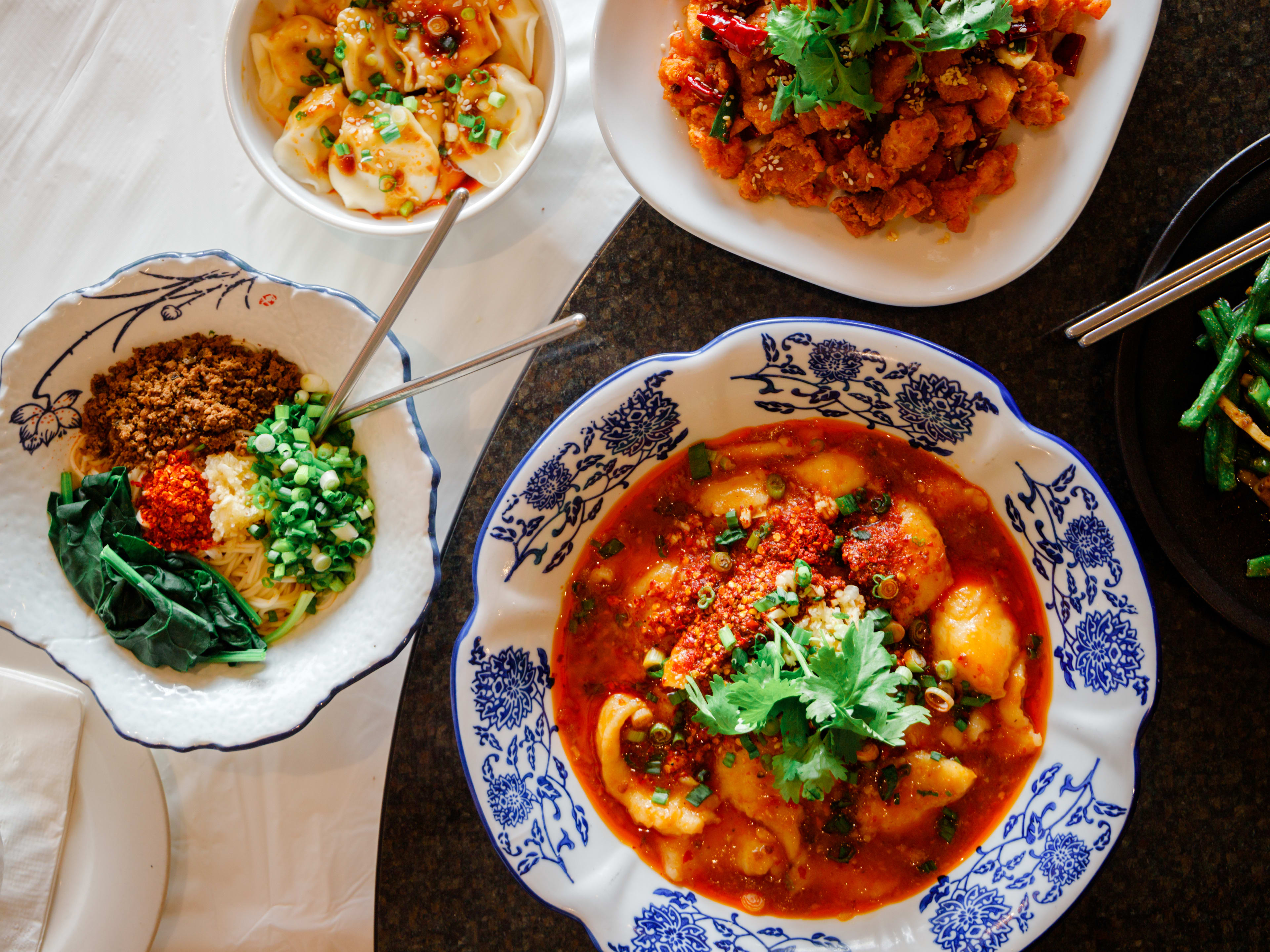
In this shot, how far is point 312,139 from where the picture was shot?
2131 mm

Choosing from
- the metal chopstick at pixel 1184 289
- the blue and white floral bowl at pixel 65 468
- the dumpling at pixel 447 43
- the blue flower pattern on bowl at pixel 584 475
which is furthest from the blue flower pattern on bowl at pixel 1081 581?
the dumpling at pixel 447 43

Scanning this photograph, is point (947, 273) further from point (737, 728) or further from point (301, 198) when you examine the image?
point (301, 198)

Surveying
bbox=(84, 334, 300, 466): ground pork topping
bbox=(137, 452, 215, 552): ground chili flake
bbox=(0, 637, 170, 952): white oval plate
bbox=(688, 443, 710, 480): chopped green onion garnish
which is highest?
bbox=(84, 334, 300, 466): ground pork topping

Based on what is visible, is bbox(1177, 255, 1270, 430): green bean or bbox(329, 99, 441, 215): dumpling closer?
bbox(1177, 255, 1270, 430): green bean

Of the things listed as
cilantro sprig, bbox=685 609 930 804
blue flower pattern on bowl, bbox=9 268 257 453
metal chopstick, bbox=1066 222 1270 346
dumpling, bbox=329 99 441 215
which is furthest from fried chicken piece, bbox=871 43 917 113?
blue flower pattern on bowl, bbox=9 268 257 453

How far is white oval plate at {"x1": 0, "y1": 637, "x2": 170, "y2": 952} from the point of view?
7.23 ft

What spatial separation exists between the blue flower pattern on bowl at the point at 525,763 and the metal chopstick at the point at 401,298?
70 cm

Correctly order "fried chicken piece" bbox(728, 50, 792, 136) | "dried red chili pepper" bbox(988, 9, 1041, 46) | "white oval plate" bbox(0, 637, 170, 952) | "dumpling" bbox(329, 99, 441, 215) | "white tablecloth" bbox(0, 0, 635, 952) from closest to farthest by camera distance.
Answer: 1. "dried red chili pepper" bbox(988, 9, 1041, 46)
2. "fried chicken piece" bbox(728, 50, 792, 136)
3. "dumpling" bbox(329, 99, 441, 215)
4. "white oval plate" bbox(0, 637, 170, 952)
5. "white tablecloth" bbox(0, 0, 635, 952)

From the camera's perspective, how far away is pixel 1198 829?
219cm

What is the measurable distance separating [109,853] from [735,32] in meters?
2.61

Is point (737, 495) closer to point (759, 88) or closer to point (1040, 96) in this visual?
point (759, 88)

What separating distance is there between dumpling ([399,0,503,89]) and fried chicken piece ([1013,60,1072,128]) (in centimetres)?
129

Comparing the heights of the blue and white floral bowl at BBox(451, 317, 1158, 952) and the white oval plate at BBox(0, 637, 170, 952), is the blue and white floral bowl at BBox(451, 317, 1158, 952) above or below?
above

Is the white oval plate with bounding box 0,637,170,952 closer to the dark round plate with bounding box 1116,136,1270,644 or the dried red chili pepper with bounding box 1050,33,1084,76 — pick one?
the dark round plate with bounding box 1116,136,1270,644
